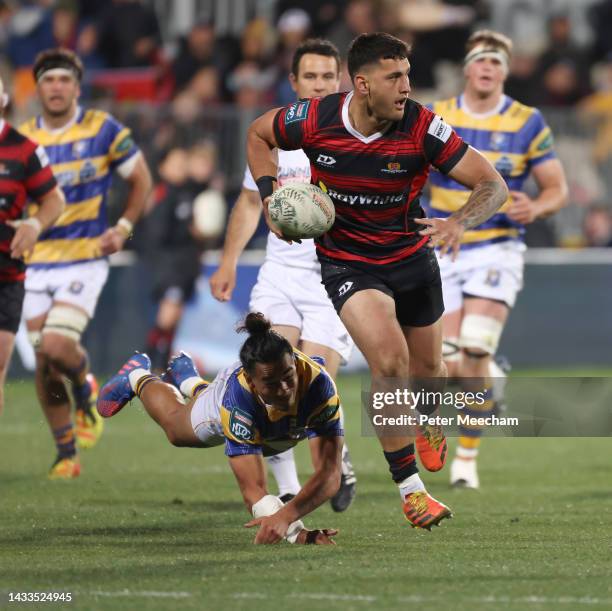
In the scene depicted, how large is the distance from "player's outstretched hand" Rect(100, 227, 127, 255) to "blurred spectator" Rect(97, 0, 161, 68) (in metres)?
8.65

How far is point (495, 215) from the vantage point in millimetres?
11141

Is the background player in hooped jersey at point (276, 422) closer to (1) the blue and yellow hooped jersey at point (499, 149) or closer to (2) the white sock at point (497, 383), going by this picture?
(1) the blue and yellow hooped jersey at point (499, 149)

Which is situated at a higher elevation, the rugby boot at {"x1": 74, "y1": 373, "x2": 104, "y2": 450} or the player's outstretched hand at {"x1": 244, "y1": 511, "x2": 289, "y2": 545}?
the player's outstretched hand at {"x1": 244, "y1": 511, "x2": 289, "y2": 545}

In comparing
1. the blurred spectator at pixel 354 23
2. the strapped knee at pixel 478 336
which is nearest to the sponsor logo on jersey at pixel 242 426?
the strapped knee at pixel 478 336

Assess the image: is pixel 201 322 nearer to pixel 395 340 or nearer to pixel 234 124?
pixel 234 124

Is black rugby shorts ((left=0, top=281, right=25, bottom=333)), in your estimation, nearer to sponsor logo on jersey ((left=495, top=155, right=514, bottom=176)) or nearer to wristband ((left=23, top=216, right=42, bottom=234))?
wristband ((left=23, top=216, right=42, bottom=234))

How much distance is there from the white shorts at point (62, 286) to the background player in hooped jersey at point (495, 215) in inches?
104

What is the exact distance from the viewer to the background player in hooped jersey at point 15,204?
10.1 metres

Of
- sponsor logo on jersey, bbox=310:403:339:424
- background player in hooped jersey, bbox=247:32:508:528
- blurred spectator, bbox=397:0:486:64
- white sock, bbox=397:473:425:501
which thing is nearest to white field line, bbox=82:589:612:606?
sponsor logo on jersey, bbox=310:403:339:424

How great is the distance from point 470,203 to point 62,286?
4.46 m

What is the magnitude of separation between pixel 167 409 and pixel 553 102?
11.9m

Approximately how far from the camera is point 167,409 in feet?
29.9

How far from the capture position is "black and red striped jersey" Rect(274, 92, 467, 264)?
26.5 feet

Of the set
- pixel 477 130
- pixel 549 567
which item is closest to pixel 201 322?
pixel 477 130
